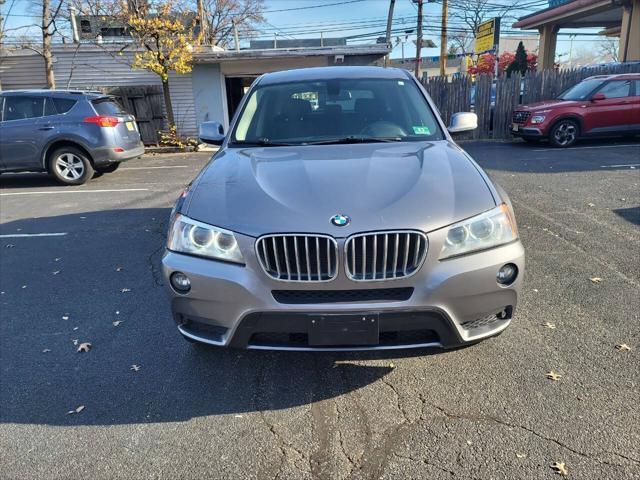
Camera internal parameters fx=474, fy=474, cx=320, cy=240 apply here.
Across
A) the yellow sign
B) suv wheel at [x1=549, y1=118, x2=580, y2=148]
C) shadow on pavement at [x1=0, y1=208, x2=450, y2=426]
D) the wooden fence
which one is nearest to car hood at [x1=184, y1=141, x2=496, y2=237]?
shadow on pavement at [x1=0, y1=208, x2=450, y2=426]

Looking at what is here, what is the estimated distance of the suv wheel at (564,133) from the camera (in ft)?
40.4

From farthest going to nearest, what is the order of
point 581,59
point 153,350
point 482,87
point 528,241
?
point 581,59 → point 482,87 → point 528,241 → point 153,350

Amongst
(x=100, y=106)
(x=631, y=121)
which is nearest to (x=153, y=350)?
(x=100, y=106)

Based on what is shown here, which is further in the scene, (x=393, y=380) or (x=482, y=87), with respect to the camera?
(x=482, y=87)

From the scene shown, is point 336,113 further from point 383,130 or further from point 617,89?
point 617,89

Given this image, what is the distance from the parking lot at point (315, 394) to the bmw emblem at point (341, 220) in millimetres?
706

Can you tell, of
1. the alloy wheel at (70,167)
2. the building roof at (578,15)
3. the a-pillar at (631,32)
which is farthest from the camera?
the building roof at (578,15)

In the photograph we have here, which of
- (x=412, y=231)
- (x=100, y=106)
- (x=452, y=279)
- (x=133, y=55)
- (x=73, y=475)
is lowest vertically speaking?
(x=73, y=475)

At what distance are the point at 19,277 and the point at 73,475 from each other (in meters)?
3.18

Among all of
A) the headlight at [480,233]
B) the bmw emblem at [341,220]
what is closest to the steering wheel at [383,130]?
the headlight at [480,233]

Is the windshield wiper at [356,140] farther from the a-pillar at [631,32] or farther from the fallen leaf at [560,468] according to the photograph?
the a-pillar at [631,32]

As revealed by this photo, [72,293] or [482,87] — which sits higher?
[482,87]

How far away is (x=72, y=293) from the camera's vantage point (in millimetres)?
4266

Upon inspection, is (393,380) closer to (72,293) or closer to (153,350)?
(153,350)
